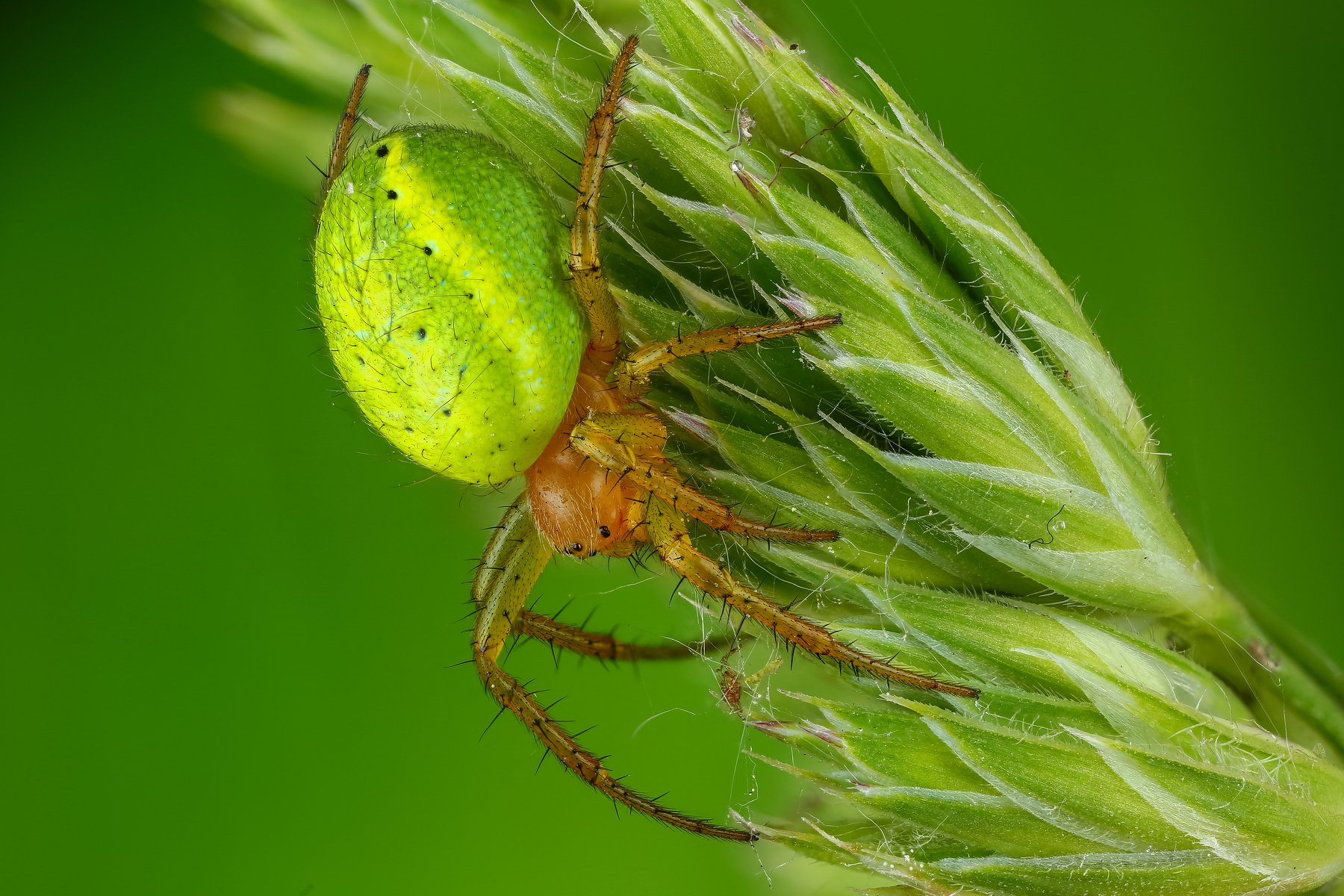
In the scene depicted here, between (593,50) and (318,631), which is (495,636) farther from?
(593,50)

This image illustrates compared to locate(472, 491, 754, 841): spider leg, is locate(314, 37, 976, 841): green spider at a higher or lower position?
higher

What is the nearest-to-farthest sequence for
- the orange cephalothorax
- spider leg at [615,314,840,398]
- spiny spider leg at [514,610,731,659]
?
spider leg at [615,314,840,398]
the orange cephalothorax
spiny spider leg at [514,610,731,659]

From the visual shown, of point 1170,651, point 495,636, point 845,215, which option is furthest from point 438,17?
point 1170,651

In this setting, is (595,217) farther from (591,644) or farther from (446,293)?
(591,644)

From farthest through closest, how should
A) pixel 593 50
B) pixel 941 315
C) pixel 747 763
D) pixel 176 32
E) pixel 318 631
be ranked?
pixel 176 32 < pixel 318 631 < pixel 747 763 < pixel 593 50 < pixel 941 315

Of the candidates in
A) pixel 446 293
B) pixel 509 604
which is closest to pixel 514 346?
pixel 446 293

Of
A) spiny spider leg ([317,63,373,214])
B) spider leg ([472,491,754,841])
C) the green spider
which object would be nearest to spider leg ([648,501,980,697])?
the green spider

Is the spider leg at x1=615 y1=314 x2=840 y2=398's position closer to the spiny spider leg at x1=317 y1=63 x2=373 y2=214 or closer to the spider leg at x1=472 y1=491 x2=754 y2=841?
the spider leg at x1=472 y1=491 x2=754 y2=841
